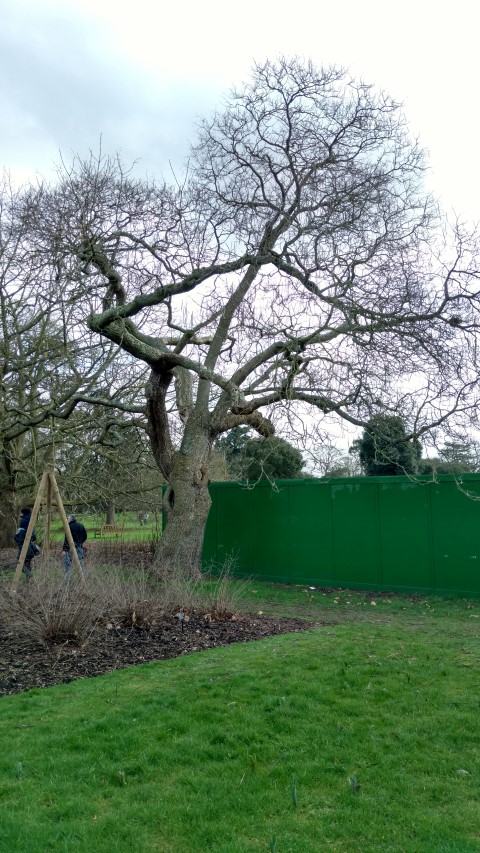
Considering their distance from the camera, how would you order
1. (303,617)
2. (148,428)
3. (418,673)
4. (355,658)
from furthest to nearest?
(148,428) < (303,617) < (355,658) < (418,673)

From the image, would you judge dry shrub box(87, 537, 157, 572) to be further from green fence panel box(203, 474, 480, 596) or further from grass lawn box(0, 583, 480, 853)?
grass lawn box(0, 583, 480, 853)

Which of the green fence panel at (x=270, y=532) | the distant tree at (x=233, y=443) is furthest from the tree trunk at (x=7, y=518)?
the green fence panel at (x=270, y=532)

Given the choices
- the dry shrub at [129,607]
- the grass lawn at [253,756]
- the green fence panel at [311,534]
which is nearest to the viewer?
the grass lawn at [253,756]

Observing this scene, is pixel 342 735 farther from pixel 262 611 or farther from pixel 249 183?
pixel 249 183

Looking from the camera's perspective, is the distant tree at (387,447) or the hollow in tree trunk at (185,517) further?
the hollow in tree trunk at (185,517)

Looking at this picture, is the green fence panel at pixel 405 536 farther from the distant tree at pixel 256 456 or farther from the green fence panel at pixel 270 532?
the green fence panel at pixel 270 532

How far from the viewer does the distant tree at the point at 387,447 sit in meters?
13.3

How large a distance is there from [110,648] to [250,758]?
11.1 ft

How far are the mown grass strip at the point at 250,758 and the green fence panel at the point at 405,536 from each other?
643cm

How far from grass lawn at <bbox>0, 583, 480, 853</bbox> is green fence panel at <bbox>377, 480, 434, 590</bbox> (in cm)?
605

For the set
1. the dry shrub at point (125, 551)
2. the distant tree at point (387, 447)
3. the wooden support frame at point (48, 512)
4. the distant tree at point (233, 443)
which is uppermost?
the distant tree at point (233, 443)

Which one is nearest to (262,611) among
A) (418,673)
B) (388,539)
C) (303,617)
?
(303,617)

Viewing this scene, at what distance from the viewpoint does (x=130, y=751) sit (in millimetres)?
5043

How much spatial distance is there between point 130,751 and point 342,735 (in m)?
1.49
